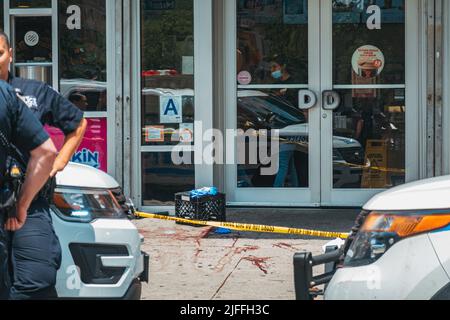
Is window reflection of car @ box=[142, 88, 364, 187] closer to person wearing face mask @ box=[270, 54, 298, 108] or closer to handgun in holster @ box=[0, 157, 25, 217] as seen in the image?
person wearing face mask @ box=[270, 54, 298, 108]

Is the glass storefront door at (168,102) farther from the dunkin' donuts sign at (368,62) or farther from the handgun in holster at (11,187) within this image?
the handgun in holster at (11,187)

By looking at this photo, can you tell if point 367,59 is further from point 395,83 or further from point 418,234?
point 418,234

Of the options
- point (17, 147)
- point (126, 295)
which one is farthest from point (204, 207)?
point (17, 147)

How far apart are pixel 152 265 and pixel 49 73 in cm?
393

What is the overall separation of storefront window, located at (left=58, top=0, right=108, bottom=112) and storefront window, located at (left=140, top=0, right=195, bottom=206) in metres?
0.58

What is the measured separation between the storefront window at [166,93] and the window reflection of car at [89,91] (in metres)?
0.52

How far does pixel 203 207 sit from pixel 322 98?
2.17 m

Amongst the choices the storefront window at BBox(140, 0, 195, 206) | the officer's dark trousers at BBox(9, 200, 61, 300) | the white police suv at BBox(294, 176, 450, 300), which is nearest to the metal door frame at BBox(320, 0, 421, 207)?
the storefront window at BBox(140, 0, 195, 206)

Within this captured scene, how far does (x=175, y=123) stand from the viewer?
10656 mm

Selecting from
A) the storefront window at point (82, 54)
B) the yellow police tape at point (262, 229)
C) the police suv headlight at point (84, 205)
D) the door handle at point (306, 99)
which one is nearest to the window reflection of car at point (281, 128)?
the door handle at point (306, 99)

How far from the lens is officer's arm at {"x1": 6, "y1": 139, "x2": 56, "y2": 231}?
4.21m

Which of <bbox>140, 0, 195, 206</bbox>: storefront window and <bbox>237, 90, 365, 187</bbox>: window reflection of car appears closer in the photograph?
<bbox>140, 0, 195, 206</bbox>: storefront window

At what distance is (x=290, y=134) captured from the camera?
35.3 ft
